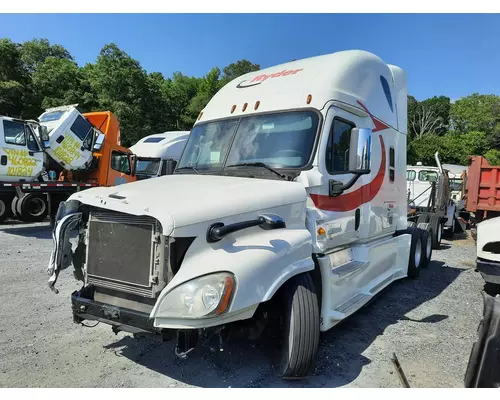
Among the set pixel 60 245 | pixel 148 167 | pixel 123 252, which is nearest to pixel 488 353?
pixel 123 252

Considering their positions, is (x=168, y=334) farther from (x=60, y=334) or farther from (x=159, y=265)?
(x=60, y=334)

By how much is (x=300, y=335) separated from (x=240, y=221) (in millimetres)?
1035

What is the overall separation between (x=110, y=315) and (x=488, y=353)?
2.67m

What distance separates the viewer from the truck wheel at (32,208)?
12547mm

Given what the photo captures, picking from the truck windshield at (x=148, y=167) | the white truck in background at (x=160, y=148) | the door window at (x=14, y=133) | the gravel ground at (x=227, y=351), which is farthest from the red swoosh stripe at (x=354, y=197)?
the door window at (x=14, y=133)

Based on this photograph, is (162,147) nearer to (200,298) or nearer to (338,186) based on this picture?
(338,186)

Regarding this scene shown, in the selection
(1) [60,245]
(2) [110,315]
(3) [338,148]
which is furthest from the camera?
(3) [338,148]

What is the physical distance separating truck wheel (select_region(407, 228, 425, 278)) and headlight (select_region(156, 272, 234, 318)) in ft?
17.3

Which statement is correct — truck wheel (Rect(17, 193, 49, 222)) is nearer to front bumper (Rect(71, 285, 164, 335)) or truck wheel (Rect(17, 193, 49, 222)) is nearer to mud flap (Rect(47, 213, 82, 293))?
mud flap (Rect(47, 213, 82, 293))

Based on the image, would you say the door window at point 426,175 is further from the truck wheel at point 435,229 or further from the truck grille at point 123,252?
the truck grille at point 123,252

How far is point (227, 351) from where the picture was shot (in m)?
3.93

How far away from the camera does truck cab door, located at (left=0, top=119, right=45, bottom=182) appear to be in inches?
472

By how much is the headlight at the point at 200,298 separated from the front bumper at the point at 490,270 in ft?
11.4

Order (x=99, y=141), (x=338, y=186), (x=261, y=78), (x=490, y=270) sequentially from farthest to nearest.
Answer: (x=99, y=141) < (x=261, y=78) < (x=490, y=270) < (x=338, y=186)
